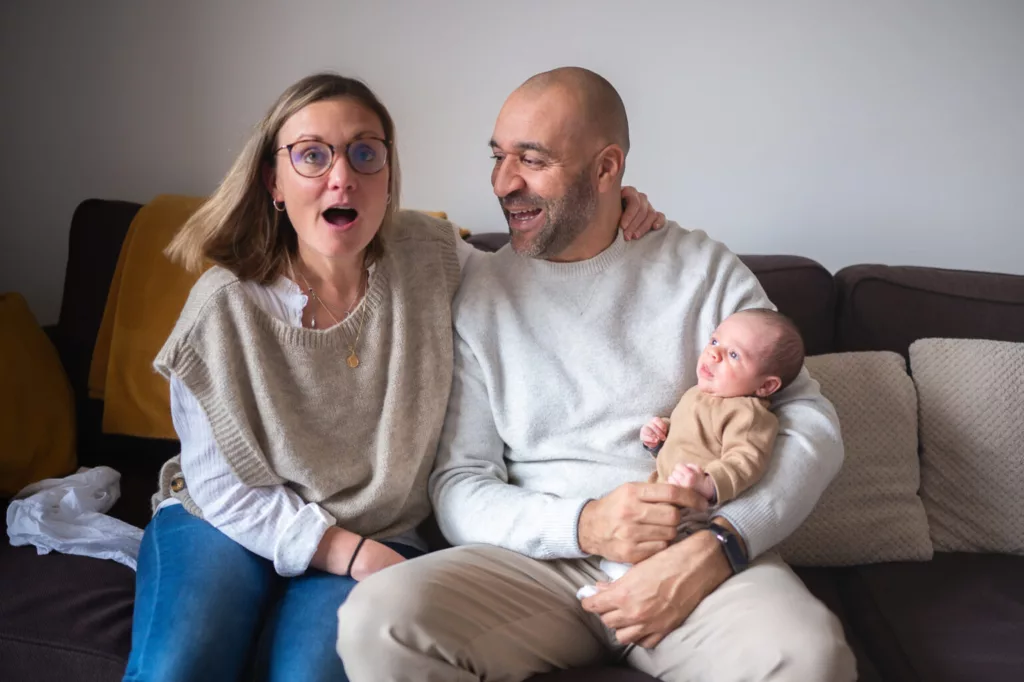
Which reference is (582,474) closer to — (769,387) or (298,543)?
(769,387)

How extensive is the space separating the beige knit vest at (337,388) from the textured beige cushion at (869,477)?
2.77ft

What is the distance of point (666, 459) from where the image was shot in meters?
1.55

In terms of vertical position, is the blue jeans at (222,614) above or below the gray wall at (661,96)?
below

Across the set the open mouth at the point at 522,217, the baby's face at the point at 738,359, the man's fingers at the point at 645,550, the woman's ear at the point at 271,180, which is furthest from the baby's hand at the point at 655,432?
the woman's ear at the point at 271,180

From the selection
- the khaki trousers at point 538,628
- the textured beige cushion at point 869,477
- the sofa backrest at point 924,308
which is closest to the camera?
the khaki trousers at point 538,628

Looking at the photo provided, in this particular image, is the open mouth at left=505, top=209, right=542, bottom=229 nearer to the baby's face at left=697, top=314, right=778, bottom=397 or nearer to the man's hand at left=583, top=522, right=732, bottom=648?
the baby's face at left=697, top=314, right=778, bottom=397

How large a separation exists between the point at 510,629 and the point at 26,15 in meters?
2.28

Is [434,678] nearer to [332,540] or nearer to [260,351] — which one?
[332,540]

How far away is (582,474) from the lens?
1659mm

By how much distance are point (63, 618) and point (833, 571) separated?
60.7 inches

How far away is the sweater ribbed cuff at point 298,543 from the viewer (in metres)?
1.51

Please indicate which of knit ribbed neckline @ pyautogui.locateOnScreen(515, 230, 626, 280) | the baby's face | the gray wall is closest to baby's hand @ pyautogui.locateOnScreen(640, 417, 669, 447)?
the baby's face

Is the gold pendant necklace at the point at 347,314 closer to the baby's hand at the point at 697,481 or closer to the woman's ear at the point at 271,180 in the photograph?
the woman's ear at the point at 271,180

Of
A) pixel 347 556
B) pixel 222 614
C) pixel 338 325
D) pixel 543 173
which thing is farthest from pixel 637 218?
pixel 222 614
